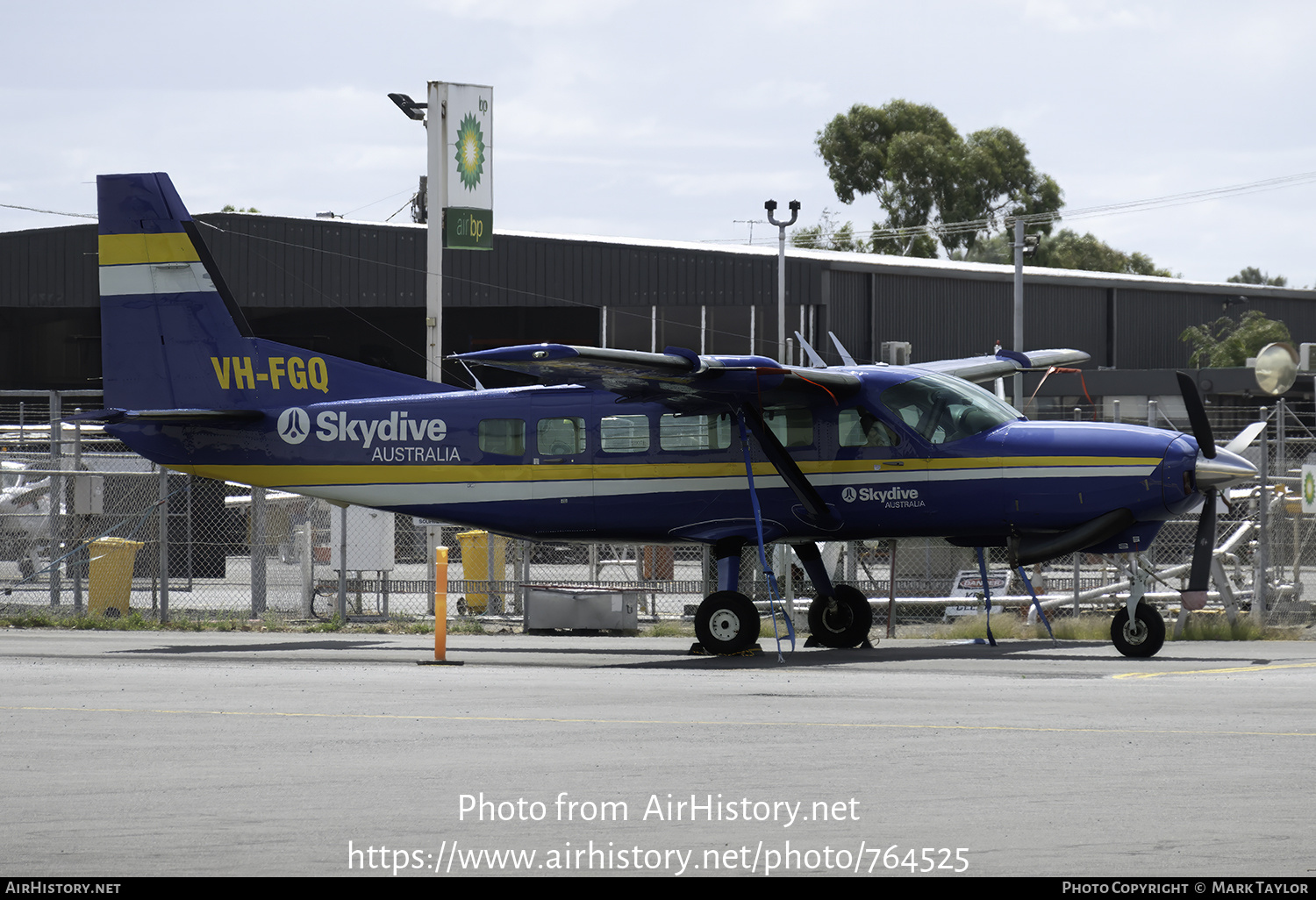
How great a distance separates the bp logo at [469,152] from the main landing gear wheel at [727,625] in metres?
14.4

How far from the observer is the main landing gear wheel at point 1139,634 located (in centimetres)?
1388

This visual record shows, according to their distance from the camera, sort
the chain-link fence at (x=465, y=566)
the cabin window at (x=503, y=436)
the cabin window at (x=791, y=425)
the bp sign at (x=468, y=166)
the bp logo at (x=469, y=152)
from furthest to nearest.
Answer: the bp logo at (x=469, y=152)
the bp sign at (x=468, y=166)
the chain-link fence at (x=465, y=566)
the cabin window at (x=503, y=436)
the cabin window at (x=791, y=425)

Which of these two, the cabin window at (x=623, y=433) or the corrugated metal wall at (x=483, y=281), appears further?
the corrugated metal wall at (x=483, y=281)

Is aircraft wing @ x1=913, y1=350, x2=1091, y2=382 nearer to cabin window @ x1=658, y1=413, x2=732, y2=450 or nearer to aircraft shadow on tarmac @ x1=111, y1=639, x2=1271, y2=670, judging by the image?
aircraft shadow on tarmac @ x1=111, y1=639, x2=1271, y2=670

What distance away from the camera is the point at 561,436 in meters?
15.8

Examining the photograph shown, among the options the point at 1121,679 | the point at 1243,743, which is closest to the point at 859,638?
the point at 1121,679

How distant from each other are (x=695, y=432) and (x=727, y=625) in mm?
2088

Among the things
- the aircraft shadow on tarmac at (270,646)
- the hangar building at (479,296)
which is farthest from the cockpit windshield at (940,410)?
the hangar building at (479,296)

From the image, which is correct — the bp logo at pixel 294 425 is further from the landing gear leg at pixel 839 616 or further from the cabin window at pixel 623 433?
the landing gear leg at pixel 839 616

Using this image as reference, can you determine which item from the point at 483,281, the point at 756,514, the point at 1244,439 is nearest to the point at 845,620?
the point at 756,514

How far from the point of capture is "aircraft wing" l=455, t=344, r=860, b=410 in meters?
12.5

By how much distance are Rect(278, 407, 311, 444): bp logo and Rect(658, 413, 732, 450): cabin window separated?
411cm

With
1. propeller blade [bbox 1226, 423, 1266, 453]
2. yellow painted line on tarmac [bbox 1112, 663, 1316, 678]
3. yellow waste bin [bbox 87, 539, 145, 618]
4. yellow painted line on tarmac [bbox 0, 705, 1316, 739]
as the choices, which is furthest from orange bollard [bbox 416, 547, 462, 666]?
propeller blade [bbox 1226, 423, 1266, 453]
